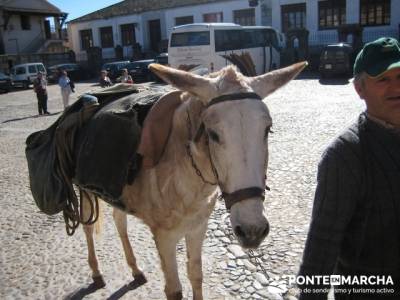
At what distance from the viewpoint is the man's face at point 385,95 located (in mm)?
1726

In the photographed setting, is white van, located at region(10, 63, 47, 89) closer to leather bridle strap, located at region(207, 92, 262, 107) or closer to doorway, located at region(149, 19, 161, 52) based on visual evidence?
doorway, located at region(149, 19, 161, 52)

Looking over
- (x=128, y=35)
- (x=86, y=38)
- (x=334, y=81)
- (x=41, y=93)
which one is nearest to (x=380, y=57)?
(x=41, y=93)

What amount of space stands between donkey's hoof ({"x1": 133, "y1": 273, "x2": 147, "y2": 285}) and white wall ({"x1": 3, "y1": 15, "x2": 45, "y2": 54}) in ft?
150

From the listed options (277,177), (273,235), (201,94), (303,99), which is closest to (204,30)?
(303,99)

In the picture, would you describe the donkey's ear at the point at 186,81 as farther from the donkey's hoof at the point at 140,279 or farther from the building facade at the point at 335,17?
the building facade at the point at 335,17

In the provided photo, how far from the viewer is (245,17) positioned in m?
36.1

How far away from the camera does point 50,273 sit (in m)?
4.25

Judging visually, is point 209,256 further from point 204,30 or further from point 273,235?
point 204,30

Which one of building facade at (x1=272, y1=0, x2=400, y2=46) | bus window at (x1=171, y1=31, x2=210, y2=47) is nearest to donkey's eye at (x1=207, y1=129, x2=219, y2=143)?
bus window at (x1=171, y1=31, x2=210, y2=47)

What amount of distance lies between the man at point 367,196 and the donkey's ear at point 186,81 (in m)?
0.91

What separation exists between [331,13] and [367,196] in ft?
113

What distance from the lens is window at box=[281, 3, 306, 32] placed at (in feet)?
111

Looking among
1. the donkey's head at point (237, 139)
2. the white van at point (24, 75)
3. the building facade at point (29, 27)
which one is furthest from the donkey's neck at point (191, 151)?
the building facade at point (29, 27)

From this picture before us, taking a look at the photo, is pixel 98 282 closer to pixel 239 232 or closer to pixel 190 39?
pixel 239 232
